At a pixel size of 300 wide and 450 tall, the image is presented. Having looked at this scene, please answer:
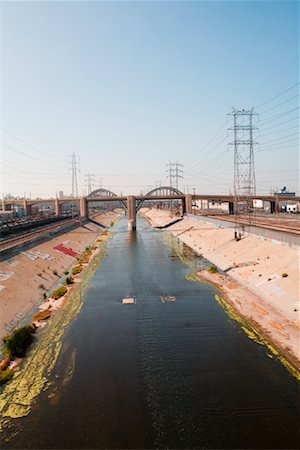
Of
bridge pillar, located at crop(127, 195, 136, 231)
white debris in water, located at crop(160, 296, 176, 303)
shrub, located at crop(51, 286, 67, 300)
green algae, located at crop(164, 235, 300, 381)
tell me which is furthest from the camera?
bridge pillar, located at crop(127, 195, 136, 231)

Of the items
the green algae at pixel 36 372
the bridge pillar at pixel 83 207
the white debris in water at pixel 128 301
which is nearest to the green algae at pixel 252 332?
the white debris in water at pixel 128 301

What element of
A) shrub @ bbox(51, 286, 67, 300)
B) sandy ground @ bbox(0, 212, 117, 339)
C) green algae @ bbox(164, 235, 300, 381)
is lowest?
green algae @ bbox(164, 235, 300, 381)

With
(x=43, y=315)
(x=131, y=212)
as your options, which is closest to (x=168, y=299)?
(x=43, y=315)

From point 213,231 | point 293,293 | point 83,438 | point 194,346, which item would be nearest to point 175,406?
point 83,438

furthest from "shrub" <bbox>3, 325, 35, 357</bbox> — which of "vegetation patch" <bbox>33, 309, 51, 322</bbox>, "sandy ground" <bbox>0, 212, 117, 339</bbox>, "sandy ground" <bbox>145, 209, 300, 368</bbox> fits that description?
"sandy ground" <bbox>145, 209, 300, 368</bbox>

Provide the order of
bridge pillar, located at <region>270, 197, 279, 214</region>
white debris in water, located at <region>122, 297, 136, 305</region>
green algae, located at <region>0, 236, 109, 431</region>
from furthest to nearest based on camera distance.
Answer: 1. bridge pillar, located at <region>270, 197, 279, 214</region>
2. white debris in water, located at <region>122, 297, 136, 305</region>
3. green algae, located at <region>0, 236, 109, 431</region>

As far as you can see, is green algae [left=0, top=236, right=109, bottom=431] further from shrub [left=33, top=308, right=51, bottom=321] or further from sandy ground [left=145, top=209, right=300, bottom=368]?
sandy ground [left=145, top=209, right=300, bottom=368]

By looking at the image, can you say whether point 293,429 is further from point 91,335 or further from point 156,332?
point 91,335
